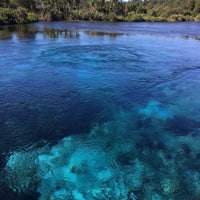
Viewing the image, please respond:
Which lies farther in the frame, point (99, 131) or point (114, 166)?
point (99, 131)

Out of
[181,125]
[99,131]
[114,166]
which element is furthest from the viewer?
[181,125]

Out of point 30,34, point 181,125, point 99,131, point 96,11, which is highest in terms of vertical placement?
point 181,125

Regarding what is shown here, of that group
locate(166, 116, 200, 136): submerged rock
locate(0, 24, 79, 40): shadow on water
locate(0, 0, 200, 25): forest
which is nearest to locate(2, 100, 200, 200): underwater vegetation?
locate(166, 116, 200, 136): submerged rock

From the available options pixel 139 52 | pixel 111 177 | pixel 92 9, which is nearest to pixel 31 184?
pixel 111 177

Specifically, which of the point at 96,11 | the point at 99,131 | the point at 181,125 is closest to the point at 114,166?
the point at 99,131

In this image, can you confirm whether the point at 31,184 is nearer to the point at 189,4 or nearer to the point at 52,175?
the point at 52,175

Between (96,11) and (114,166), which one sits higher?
(114,166)

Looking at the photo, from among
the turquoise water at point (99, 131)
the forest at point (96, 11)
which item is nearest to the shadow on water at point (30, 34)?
the turquoise water at point (99, 131)

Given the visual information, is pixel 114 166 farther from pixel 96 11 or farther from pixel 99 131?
pixel 96 11
